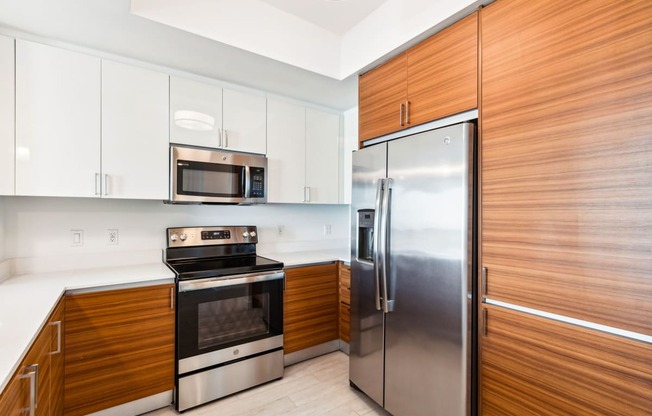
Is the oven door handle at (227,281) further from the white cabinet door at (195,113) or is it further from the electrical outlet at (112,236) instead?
the white cabinet door at (195,113)

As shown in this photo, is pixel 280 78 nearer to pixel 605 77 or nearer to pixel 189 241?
pixel 189 241

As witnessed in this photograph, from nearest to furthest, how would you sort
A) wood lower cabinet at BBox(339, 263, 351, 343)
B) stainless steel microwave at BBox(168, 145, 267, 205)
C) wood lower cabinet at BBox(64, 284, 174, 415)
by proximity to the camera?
wood lower cabinet at BBox(64, 284, 174, 415), stainless steel microwave at BBox(168, 145, 267, 205), wood lower cabinet at BBox(339, 263, 351, 343)

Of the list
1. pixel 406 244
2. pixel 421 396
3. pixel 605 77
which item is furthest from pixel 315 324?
pixel 605 77

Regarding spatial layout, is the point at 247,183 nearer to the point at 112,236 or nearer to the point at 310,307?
the point at 112,236

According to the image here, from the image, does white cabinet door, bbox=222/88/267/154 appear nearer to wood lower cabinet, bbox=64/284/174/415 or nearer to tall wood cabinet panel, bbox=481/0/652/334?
wood lower cabinet, bbox=64/284/174/415

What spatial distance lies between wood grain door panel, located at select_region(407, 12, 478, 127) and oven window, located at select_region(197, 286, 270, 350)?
161 cm

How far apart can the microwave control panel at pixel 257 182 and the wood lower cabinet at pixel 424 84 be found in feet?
2.81

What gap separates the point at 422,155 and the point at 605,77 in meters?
0.76

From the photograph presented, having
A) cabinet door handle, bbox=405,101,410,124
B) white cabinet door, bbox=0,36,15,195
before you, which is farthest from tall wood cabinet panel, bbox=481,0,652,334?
white cabinet door, bbox=0,36,15,195

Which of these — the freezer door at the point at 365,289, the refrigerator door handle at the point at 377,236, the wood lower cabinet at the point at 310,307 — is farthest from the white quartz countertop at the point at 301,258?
the refrigerator door handle at the point at 377,236

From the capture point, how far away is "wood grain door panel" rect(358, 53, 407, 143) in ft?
6.46

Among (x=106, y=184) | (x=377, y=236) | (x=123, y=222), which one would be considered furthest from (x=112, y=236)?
(x=377, y=236)

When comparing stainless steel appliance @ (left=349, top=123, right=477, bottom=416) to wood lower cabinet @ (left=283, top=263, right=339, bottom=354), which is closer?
stainless steel appliance @ (left=349, top=123, right=477, bottom=416)

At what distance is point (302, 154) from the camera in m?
2.84
